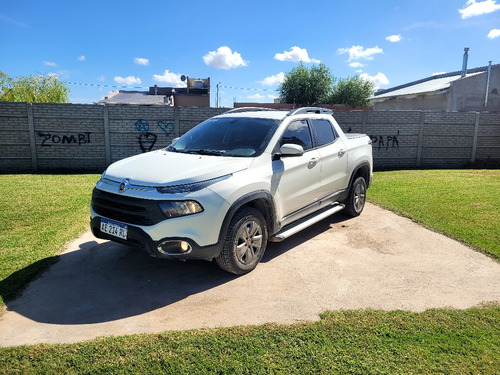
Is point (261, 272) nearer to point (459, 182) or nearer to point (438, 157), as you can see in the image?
point (459, 182)

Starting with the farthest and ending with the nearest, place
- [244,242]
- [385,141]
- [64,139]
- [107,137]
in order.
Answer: [385,141] < [107,137] < [64,139] < [244,242]

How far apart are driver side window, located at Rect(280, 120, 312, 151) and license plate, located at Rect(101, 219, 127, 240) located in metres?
2.14

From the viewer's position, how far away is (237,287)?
368 cm

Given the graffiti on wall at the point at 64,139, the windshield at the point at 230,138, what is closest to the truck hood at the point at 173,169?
the windshield at the point at 230,138

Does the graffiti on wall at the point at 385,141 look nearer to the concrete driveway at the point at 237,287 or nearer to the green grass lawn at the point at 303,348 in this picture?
the concrete driveway at the point at 237,287

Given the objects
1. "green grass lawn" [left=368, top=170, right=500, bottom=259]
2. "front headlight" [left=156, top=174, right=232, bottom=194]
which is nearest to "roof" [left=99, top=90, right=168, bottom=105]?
"green grass lawn" [left=368, top=170, right=500, bottom=259]

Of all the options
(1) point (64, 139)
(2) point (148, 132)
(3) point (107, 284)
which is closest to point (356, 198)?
(3) point (107, 284)

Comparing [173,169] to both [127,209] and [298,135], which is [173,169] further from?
[298,135]

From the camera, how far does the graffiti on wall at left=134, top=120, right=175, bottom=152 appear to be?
12328 mm

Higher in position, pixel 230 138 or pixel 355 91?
pixel 355 91

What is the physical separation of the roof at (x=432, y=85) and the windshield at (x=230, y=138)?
2368 cm

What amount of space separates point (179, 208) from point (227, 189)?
0.52m

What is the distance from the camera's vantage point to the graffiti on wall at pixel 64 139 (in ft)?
38.9

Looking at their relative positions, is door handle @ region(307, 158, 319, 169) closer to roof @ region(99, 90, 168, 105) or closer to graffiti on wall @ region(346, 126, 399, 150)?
graffiti on wall @ region(346, 126, 399, 150)
